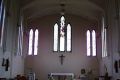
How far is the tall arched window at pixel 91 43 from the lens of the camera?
65.8 feet

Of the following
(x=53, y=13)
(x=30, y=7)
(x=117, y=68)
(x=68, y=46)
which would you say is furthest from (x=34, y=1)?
(x=117, y=68)

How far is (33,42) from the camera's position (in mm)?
20375

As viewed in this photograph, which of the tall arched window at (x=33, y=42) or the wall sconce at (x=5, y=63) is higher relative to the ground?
the tall arched window at (x=33, y=42)

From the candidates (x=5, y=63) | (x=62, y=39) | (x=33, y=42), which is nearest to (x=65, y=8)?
(x=62, y=39)

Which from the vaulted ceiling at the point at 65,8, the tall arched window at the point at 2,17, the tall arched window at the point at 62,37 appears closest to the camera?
the tall arched window at the point at 2,17

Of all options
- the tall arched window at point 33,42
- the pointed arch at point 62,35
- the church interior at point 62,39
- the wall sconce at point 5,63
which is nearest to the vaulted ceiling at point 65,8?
the church interior at point 62,39

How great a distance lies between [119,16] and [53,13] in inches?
344

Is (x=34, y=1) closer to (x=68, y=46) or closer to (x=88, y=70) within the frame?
(x=68, y=46)

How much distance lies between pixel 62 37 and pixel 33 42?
8.40ft

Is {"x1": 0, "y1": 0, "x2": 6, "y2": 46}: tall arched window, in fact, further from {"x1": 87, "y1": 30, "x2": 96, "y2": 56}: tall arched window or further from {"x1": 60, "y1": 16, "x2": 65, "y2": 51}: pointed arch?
{"x1": 87, "y1": 30, "x2": 96, "y2": 56}: tall arched window

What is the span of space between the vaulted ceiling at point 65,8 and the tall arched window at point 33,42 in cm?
142

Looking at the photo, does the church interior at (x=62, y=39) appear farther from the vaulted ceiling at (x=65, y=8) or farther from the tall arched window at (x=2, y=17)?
the tall arched window at (x=2, y=17)

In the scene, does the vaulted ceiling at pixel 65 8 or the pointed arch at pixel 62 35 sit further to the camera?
the pointed arch at pixel 62 35

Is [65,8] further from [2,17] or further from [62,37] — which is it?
[2,17]
